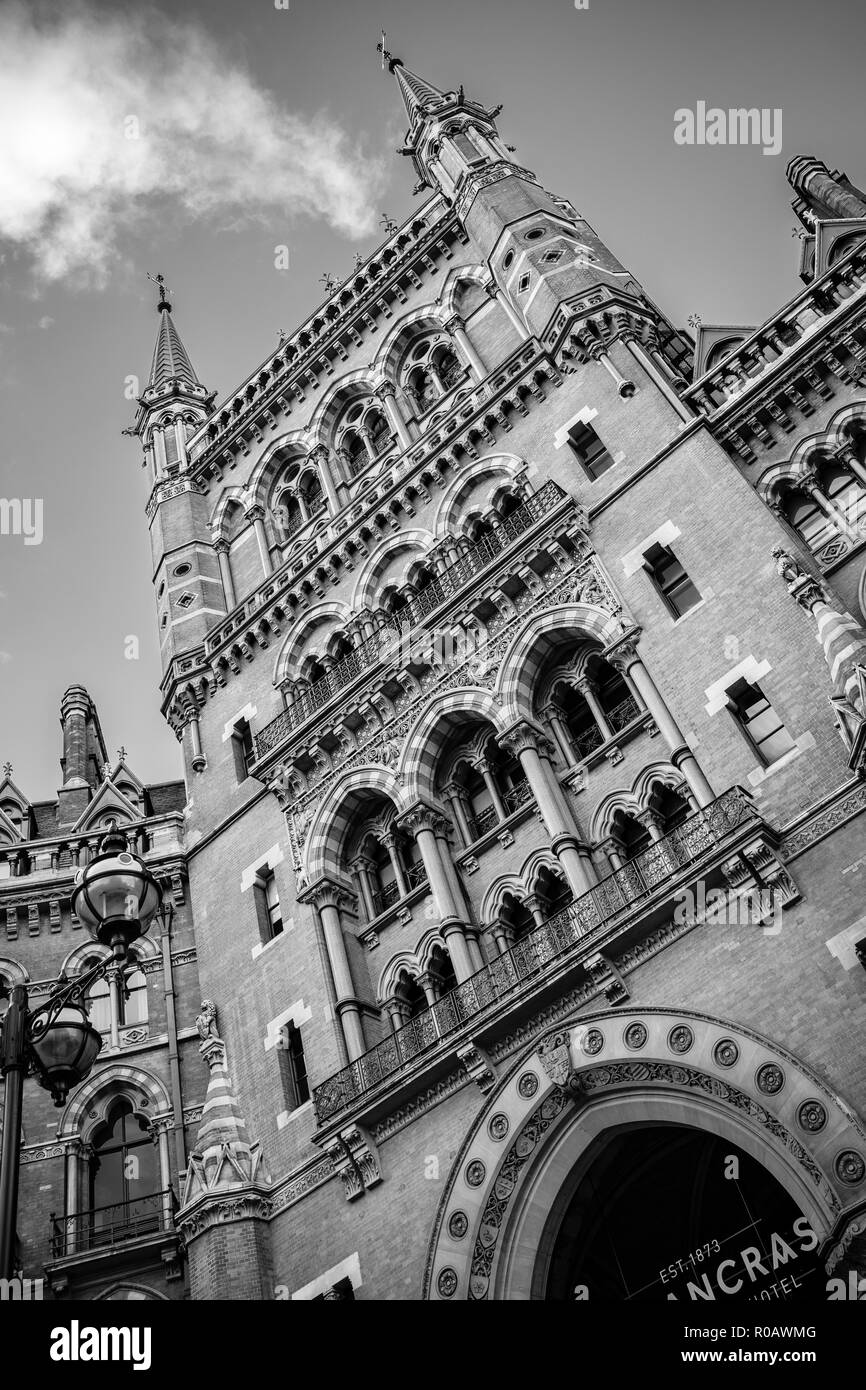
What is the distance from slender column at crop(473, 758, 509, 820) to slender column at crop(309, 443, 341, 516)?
382 inches

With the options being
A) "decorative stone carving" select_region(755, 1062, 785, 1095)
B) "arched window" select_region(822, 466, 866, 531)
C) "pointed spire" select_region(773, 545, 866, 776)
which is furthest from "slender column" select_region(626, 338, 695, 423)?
"decorative stone carving" select_region(755, 1062, 785, 1095)

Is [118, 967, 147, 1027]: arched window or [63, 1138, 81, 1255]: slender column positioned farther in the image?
[118, 967, 147, 1027]: arched window

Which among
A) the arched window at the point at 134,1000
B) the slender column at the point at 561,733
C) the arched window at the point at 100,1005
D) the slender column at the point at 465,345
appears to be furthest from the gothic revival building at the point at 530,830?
the arched window at the point at 100,1005

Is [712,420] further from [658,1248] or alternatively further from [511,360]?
[658,1248]

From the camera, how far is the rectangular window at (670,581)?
21.7m

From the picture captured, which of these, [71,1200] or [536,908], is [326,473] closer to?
[536,908]

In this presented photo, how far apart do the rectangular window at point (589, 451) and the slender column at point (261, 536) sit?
9.21m

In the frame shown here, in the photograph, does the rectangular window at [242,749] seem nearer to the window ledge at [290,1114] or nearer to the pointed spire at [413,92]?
the window ledge at [290,1114]

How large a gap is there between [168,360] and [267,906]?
21825mm

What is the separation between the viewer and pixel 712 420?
2314cm

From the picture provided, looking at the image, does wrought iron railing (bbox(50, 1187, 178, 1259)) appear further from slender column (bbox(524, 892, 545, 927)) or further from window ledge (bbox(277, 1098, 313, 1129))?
slender column (bbox(524, 892, 545, 927))

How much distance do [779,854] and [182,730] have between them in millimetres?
16453

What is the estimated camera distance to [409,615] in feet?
85.6

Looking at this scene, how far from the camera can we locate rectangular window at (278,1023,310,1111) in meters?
22.3
